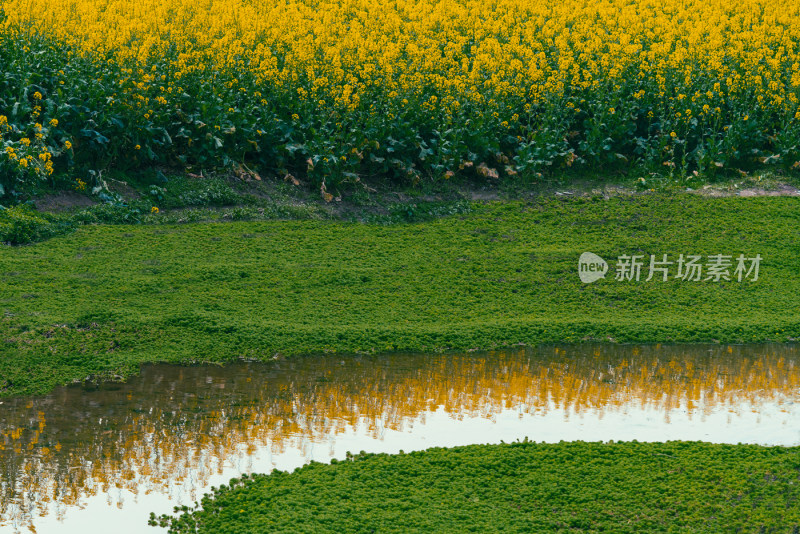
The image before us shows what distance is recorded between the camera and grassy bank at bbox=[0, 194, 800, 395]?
10461 mm

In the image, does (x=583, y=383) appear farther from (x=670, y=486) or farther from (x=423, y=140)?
(x=423, y=140)

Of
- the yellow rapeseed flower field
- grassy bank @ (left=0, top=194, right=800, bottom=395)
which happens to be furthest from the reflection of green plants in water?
the yellow rapeseed flower field

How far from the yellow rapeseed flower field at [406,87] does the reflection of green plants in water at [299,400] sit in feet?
16.3

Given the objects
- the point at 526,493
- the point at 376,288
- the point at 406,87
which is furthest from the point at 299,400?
the point at 406,87

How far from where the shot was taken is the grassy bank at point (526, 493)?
23.1ft

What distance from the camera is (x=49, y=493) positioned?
7699 mm

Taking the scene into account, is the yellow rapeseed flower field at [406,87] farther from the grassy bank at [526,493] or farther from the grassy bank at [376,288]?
the grassy bank at [526,493]

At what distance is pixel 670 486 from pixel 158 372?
497 centimetres

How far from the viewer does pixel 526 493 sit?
7.48m

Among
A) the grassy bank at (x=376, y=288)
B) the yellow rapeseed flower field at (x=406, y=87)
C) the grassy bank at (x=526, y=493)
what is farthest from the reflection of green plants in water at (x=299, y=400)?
the yellow rapeseed flower field at (x=406, y=87)

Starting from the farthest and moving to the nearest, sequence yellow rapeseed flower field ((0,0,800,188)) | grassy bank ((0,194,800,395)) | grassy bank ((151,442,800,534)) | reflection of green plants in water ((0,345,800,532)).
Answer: yellow rapeseed flower field ((0,0,800,188))
grassy bank ((0,194,800,395))
reflection of green plants in water ((0,345,800,532))
grassy bank ((151,442,800,534))

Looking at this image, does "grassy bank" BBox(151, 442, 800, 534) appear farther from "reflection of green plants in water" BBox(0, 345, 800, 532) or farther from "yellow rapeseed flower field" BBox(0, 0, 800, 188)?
"yellow rapeseed flower field" BBox(0, 0, 800, 188)

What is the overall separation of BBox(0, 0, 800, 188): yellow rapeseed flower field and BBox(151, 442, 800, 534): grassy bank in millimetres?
7287

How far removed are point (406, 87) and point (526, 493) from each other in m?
9.46
